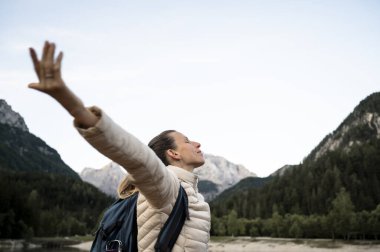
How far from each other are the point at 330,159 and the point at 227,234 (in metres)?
56.7

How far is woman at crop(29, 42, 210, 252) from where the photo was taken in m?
2.01

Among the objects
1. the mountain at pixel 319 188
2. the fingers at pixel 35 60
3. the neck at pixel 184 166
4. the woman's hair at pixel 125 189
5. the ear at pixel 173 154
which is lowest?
the woman's hair at pixel 125 189

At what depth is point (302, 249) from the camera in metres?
78.7

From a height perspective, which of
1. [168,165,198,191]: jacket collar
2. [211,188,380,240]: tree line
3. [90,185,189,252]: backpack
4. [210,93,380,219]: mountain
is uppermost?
[210,93,380,219]: mountain

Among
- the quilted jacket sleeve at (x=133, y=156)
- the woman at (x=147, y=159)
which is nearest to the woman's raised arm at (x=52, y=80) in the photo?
the woman at (x=147, y=159)

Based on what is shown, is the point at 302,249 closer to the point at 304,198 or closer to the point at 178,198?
the point at 304,198

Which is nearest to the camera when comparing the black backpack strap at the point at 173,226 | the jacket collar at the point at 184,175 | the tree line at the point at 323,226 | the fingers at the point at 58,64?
the fingers at the point at 58,64

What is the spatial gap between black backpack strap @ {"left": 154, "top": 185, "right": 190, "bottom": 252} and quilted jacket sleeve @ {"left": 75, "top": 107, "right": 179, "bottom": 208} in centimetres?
13

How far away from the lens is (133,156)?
2400 millimetres

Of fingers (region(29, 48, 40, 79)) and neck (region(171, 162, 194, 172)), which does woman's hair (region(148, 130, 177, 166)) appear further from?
fingers (region(29, 48, 40, 79))

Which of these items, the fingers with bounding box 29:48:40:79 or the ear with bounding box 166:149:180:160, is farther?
A: the ear with bounding box 166:149:180:160

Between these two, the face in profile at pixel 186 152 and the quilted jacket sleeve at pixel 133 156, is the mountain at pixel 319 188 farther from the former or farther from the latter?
the quilted jacket sleeve at pixel 133 156

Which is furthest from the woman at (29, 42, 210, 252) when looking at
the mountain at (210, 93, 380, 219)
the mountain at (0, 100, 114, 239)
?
the mountain at (210, 93, 380, 219)

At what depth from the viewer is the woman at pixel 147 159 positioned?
79.3 inches
